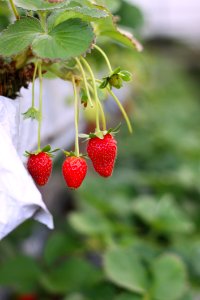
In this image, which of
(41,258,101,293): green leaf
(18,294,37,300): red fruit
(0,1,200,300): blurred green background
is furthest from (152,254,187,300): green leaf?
(18,294,37,300): red fruit

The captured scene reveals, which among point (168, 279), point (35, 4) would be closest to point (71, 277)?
point (168, 279)

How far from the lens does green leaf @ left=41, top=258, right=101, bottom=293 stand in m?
1.60

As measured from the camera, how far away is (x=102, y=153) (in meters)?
0.83

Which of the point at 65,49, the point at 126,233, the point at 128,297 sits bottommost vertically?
the point at 126,233

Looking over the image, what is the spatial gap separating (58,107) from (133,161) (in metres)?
0.91

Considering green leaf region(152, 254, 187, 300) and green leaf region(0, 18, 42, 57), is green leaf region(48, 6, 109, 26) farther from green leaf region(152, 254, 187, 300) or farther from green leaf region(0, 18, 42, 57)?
green leaf region(152, 254, 187, 300)

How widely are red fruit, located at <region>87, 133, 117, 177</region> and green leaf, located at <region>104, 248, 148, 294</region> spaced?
623mm

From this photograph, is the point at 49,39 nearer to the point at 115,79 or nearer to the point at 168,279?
the point at 115,79

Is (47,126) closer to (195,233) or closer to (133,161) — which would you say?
(195,233)

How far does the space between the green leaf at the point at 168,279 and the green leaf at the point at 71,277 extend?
0.19m

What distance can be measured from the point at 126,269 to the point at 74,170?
709 mm

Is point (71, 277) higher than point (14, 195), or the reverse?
point (14, 195)

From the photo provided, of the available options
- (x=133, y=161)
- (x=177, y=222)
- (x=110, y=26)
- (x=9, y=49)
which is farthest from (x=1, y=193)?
(x=133, y=161)

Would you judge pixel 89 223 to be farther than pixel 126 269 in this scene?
Yes
